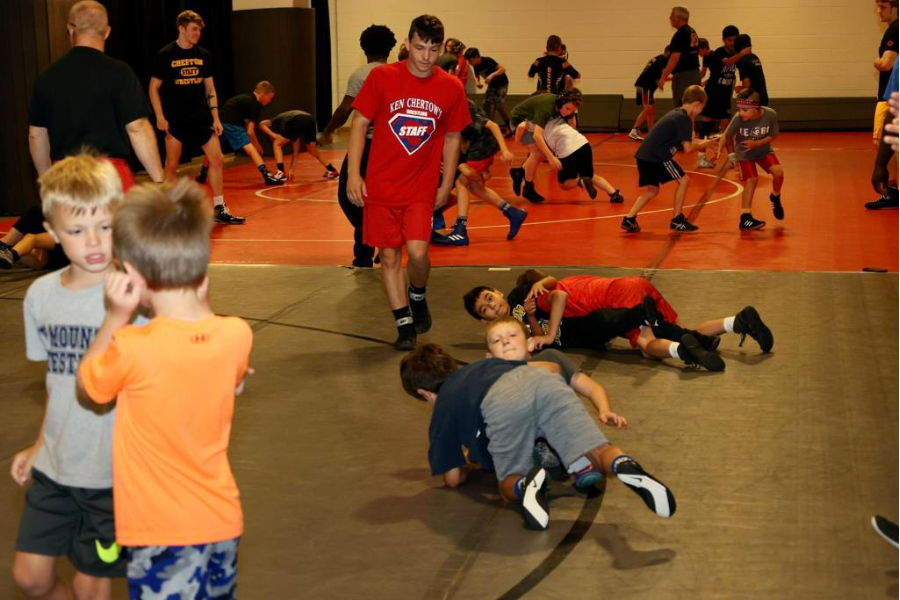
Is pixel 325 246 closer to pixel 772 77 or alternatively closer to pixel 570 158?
pixel 570 158

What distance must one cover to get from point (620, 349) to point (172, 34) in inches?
463

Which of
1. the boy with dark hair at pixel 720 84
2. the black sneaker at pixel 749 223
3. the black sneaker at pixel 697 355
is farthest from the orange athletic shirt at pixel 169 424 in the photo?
the boy with dark hair at pixel 720 84

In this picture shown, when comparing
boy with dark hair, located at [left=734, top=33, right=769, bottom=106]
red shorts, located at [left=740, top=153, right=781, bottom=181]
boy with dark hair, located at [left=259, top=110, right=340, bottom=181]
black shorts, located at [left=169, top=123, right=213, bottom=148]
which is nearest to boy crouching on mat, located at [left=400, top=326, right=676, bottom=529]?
red shorts, located at [left=740, top=153, right=781, bottom=181]

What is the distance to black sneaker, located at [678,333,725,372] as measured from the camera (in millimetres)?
5883

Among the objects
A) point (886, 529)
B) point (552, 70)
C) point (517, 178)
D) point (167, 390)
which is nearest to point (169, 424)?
point (167, 390)

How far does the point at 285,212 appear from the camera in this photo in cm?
1205

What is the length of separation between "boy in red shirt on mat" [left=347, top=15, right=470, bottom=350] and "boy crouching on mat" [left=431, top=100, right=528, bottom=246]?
134 inches

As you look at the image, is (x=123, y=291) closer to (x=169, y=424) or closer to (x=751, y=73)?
(x=169, y=424)

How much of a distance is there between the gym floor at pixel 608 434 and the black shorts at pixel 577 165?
2.63 metres

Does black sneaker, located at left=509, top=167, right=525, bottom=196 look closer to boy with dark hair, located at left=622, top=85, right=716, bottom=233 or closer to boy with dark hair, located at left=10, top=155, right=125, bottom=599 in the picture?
boy with dark hair, located at left=622, top=85, right=716, bottom=233

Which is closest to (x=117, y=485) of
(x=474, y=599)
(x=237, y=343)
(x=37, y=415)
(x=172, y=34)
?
(x=237, y=343)

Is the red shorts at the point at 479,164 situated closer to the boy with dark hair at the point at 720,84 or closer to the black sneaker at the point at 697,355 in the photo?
the black sneaker at the point at 697,355

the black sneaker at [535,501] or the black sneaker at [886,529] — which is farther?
the black sneaker at [535,501]

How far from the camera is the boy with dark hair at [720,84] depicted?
1834cm
